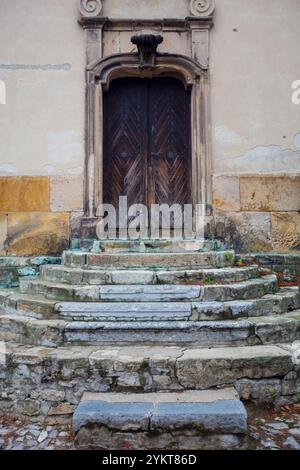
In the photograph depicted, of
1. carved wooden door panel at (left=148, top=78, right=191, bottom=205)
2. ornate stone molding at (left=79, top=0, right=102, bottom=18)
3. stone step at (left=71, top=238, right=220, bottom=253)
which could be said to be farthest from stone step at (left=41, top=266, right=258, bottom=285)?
ornate stone molding at (left=79, top=0, right=102, bottom=18)

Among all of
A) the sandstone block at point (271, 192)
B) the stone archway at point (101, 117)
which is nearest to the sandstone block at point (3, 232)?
the stone archway at point (101, 117)

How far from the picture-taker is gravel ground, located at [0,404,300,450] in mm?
2539

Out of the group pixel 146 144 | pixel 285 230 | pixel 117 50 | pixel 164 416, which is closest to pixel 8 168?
pixel 146 144

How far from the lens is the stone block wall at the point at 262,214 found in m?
5.39

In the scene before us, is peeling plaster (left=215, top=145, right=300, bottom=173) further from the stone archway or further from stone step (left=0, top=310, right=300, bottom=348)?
stone step (left=0, top=310, right=300, bottom=348)

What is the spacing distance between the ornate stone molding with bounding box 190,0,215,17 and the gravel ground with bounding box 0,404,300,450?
5.25m

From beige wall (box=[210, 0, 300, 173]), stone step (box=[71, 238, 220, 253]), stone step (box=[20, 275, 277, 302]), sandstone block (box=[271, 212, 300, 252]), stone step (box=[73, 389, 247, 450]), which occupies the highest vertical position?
beige wall (box=[210, 0, 300, 173])

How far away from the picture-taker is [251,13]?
5551mm

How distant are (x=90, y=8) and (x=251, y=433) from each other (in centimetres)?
569

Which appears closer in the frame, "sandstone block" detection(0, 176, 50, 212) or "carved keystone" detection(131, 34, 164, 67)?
"carved keystone" detection(131, 34, 164, 67)

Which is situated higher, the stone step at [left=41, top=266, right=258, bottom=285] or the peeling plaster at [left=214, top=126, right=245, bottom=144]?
the peeling plaster at [left=214, top=126, right=245, bottom=144]

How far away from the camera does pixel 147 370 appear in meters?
2.90

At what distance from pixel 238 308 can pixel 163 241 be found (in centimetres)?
138
